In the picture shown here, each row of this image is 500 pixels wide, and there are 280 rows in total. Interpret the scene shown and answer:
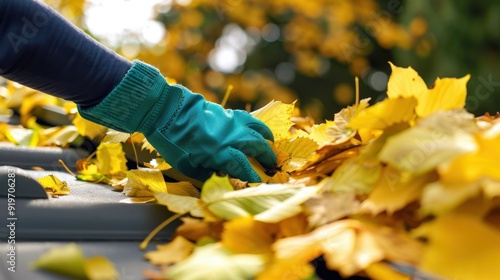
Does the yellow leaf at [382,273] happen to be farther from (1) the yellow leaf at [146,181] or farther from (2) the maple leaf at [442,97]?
(1) the yellow leaf at [146,181]

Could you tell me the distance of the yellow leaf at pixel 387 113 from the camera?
808mm

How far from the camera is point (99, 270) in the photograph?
2.28 ft

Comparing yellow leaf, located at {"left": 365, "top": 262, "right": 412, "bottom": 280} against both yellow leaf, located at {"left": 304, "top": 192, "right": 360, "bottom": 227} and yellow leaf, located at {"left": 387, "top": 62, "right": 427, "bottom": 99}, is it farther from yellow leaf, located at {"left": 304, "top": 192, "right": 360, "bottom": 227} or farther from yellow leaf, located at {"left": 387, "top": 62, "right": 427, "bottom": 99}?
yellow leaf, located at {"left": 387, "top": 62, "right": 427, "bottom": 99}

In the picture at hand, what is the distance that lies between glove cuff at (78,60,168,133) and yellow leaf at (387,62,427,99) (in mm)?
452

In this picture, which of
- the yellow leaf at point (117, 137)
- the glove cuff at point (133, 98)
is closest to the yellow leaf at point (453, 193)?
the glove cuff at point (133, 98)

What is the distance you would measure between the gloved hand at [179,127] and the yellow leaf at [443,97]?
0.38 m

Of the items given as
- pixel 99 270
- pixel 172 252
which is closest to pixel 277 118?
pixel 172 252

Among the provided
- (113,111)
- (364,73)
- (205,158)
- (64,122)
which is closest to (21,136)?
(64,122)

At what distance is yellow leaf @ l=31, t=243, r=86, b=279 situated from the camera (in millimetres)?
689

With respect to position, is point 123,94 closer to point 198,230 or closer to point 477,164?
point 198,230

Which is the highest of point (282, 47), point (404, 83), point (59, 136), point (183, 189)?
point (404, 83)

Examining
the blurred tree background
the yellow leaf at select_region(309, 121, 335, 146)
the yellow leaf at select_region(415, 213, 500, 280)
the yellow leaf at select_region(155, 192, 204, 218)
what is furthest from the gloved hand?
the blurred tree background

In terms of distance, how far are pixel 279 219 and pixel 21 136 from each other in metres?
1.19

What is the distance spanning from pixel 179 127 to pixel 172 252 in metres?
0.42
